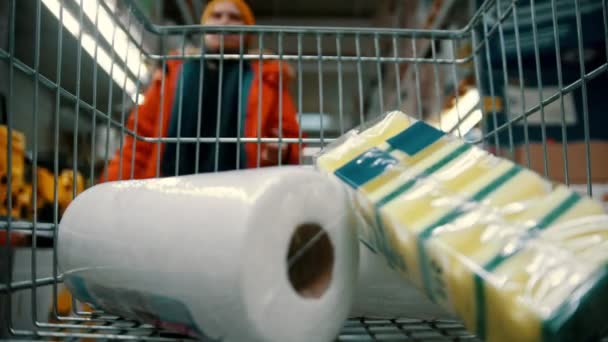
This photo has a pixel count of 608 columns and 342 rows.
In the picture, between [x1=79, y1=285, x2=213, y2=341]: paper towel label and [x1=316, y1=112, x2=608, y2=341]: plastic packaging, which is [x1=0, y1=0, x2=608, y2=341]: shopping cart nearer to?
[x1=79, y1=285, x2=213, y2=341]: paper towel label

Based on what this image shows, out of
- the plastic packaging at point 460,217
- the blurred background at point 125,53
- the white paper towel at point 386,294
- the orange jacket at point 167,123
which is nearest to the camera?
the plastic packaging at point 460,217

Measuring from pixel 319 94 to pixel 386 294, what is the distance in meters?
0.54

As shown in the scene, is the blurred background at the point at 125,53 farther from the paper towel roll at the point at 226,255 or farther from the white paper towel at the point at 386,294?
the white paper towel at the point at 386,294

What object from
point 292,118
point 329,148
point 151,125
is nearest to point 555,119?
point 292,118

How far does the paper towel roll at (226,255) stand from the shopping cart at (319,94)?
7cm

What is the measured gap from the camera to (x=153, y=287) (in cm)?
43

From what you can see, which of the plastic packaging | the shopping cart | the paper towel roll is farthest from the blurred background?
the plastic packaging

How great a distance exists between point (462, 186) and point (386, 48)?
156 inches

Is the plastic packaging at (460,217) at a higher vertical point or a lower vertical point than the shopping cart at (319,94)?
lower

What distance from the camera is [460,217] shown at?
0.41 metres

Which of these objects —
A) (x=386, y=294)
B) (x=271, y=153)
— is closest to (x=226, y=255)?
(x=386, y=294)

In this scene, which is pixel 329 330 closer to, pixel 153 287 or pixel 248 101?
pixel 153 287

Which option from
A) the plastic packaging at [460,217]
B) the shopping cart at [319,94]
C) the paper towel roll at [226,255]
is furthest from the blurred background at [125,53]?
the plastic packaging at [460,217]

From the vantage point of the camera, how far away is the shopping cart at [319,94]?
0.55 m
